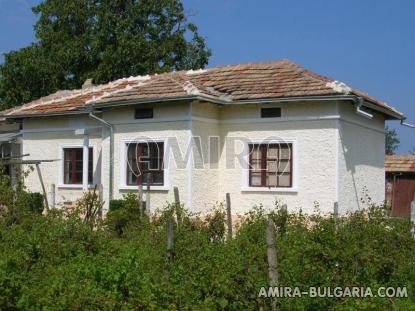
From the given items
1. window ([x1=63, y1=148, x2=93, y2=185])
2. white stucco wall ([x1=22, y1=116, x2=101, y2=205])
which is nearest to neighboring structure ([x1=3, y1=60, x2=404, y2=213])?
white stucco wall ([x1=22, y1=116, x2=101, y2=205])

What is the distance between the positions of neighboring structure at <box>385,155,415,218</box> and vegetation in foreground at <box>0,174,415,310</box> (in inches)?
732

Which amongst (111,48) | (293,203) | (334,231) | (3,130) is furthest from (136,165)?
(111,48)

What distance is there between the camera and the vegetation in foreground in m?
5.64

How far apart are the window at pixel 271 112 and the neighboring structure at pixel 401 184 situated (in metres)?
13.1

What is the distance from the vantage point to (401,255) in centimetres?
764

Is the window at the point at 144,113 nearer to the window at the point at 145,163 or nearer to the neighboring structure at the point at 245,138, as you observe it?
the neighboring structure at the point at 245,138

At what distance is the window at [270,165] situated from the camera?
15.5 meters

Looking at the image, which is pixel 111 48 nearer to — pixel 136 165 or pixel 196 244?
pixel 136 165

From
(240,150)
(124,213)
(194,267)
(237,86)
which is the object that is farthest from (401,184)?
(194,267)

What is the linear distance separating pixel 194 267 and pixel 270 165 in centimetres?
953

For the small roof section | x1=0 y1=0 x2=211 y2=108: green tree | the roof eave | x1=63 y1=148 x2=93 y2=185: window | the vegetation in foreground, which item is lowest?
the vegetation in foreground

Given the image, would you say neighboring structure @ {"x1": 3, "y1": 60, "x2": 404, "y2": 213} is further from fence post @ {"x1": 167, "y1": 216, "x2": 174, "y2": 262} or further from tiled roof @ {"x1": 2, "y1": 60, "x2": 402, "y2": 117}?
fence post @ {"x1": 167, "y1": 216, "x2": 174, "y2": 262}

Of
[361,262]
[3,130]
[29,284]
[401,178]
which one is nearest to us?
[29,284]

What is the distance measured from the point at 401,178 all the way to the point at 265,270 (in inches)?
882
